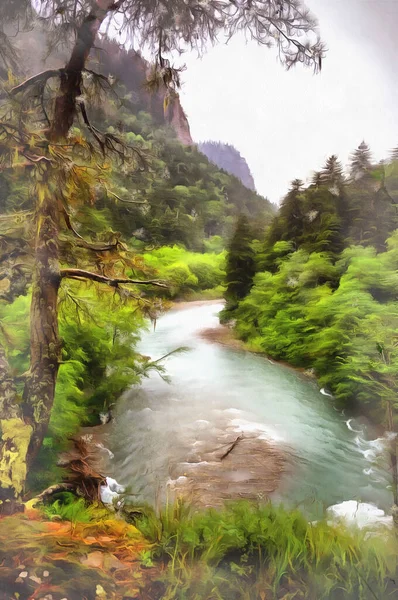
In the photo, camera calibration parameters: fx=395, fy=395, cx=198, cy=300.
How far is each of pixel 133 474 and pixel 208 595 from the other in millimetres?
445

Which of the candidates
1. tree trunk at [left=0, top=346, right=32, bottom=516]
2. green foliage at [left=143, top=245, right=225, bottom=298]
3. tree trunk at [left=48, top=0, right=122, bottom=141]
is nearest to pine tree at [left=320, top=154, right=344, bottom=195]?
green foliage at [left=143, top=245, right=225, bottom=298]

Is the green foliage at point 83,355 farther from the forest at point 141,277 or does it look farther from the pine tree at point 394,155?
the pine tree at point 394,155

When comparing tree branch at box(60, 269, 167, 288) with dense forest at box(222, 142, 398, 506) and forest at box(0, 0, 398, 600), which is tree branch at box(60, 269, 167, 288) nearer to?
forest at box(0, 0, 398, 600)

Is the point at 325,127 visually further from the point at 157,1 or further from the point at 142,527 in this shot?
the point at 142,527

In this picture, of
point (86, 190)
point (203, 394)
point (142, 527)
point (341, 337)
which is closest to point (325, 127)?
point (341, 337)

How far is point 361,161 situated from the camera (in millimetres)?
1459

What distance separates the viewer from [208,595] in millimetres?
1279

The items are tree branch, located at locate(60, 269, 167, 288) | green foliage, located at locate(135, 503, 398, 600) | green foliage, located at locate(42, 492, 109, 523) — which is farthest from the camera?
tree branch, located at locate(60, 269, 167, 288)

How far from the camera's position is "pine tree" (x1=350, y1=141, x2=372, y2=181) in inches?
57.1

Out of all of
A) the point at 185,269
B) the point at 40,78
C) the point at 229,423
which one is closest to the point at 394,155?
the point at 185,269

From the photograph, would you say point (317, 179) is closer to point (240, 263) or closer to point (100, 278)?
point (240, 263)

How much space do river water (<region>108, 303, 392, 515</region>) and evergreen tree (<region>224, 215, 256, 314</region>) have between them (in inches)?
3.5

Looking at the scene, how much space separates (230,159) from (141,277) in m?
0.56

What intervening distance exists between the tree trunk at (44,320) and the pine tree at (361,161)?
111 centimetres
